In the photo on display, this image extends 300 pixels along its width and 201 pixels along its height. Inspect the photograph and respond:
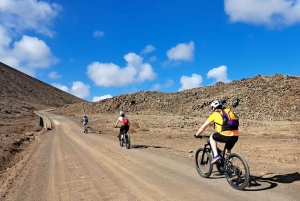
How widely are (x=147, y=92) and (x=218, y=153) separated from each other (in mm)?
82673

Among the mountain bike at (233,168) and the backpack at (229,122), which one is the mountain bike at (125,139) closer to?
the mountain bike at (233,168)

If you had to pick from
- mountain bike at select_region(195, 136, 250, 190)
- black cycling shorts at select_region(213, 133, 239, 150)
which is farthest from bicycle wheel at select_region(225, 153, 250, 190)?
black cycling shorts at select_region(213, 133, 239, 150)

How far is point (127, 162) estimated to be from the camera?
1198cm

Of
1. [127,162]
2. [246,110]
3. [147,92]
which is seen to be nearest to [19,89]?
[147,92]

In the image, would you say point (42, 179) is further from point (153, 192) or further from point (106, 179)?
point (153, 192)

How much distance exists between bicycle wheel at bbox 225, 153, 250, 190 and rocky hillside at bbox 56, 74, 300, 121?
45.8 meters

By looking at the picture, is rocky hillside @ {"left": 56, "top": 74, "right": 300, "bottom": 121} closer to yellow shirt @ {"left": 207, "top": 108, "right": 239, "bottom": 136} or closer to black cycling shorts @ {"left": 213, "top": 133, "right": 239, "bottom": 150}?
black cycling shorts @ {"left": 213, "top": 133, "right": 239, "bottom": 150}

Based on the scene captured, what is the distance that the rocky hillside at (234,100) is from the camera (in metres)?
55.5

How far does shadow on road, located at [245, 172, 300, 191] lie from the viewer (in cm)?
731

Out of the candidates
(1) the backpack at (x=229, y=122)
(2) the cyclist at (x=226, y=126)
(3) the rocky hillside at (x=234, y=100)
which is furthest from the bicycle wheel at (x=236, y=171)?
(3) the rocky hillside at (x=234, y=100)

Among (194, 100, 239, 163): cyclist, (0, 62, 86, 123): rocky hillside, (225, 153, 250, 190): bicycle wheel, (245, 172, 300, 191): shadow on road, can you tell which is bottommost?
(245, 172, 300, 191): shadow on road

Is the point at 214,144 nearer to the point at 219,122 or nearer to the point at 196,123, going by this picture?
the point at 219,122

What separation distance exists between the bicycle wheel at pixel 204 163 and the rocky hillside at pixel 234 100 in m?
44.6

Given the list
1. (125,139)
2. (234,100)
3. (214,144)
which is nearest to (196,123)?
(234,100)
